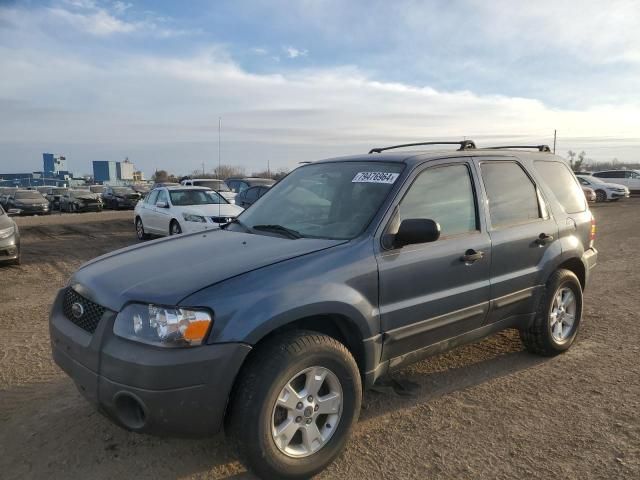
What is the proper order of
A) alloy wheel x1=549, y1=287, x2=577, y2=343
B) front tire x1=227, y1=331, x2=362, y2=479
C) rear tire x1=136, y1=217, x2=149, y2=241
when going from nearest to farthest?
front tire x1=227, y1=331, x2=362, y2=479 < alloy wheel x1=549, y1=287, x2=577, y2=343 < rear tire x1=136, y1=217, x2=149, y2=241

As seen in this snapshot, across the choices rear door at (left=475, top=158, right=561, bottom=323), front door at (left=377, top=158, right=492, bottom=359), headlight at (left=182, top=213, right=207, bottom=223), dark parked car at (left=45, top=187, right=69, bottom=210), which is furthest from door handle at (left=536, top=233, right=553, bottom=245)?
dark parked car at (left=45, top=187, right=69, bottom=210)

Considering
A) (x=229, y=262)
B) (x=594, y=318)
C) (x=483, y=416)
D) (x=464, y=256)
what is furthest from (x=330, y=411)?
(x=594, y=318)

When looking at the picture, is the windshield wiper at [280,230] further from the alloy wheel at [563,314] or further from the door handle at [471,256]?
the alloy wheel at [563,314]

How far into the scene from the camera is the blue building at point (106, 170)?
3782 inches

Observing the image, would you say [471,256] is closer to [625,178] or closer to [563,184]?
[563,184]

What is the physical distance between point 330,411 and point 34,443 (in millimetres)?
1895

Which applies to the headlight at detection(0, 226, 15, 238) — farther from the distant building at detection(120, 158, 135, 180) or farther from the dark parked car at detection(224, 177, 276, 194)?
the distant building at detection(120, 158, 135, 180)

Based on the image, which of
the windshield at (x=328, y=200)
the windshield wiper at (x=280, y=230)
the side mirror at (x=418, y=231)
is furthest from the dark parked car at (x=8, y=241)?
the side mirror at (x=418, y=231)

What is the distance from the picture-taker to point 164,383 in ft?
8.01

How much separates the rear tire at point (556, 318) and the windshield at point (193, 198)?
9.16 metres

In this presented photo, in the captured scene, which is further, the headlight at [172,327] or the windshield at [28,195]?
the windshield at [28,195]

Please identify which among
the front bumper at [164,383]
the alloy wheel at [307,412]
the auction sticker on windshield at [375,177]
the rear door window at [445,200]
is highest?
the auction sticker on windshield at [375,177]

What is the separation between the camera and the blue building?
315 feet

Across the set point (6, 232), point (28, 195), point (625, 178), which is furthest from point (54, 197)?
point (625, 178)
